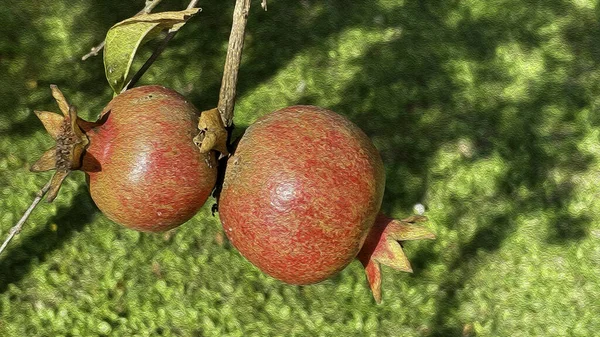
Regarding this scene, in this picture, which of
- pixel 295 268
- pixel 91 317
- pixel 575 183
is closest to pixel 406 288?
pixel 575 183

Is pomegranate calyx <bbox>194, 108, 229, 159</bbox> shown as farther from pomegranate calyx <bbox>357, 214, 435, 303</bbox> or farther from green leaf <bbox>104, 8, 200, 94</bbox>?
pomegranate calyx <bbox>357, 214, 435, 303</bbox>

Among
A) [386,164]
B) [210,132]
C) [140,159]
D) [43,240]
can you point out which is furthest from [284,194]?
[386,164]

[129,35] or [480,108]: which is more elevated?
[129,35]

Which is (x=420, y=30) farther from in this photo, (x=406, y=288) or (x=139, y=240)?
(x=139, y=240)

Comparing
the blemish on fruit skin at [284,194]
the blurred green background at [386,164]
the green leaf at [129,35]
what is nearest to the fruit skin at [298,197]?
the blemish on fruit skin at [284,194]

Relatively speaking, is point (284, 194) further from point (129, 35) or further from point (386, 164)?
point (386, 164)

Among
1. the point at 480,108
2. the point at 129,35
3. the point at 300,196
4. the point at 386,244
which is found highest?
the point at 129,35
